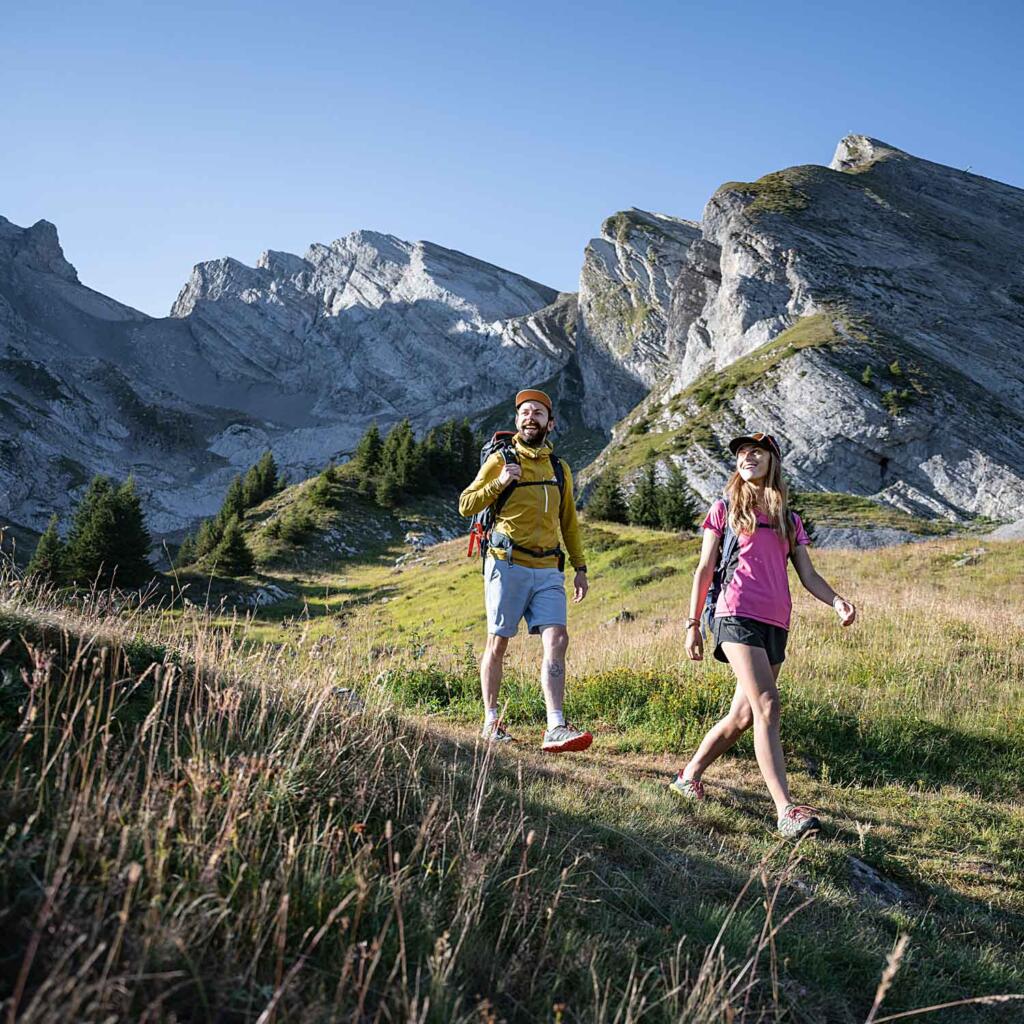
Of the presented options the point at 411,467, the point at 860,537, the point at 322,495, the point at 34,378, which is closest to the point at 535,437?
the point at 860,537

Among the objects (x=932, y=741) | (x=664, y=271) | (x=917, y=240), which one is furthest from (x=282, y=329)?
(x=932, y=741)

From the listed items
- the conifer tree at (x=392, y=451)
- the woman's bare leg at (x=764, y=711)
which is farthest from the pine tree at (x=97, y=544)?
the woman's bare leg at (x=764, y=711)

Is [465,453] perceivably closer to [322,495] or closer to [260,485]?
[322,495]

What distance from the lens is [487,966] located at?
2549 mm

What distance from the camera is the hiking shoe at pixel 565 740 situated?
558 centimetres

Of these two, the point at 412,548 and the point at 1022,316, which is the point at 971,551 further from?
the point at 1022,316

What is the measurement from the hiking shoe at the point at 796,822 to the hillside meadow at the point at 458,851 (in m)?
0.11

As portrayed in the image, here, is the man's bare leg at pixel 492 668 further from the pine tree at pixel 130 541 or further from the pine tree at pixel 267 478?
the pine tree at pixel 267 478

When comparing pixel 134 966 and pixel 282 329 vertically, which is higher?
pixel 282 329

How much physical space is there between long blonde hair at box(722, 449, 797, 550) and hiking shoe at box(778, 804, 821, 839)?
1.90 m

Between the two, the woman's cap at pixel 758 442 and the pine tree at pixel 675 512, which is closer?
the woman's cap at pixel 758 442

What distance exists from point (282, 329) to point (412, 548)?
163 m

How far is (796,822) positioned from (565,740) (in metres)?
1.75

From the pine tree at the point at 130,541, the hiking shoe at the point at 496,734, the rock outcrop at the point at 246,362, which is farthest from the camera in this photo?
the rock outcrop at the point at 246,362
